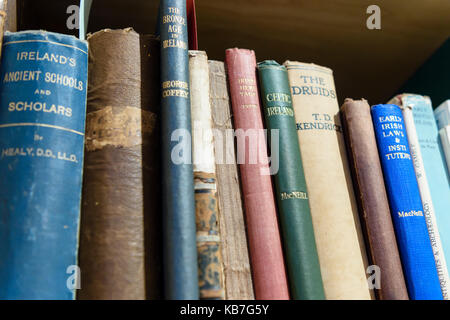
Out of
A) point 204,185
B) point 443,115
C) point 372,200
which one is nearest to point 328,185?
point 372,200

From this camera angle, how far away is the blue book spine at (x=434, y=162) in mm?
624

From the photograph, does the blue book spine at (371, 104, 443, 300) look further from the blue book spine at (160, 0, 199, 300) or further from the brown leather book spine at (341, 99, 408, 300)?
the blue book spine at (160, 0, 199, 300)

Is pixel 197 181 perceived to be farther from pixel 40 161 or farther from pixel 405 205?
pixel 405 205

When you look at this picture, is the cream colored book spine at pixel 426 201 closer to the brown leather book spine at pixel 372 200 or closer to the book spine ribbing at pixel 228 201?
the brown leather book spine at pixel 372 200

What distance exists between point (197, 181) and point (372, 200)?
244mm

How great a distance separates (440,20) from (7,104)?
0.77 m

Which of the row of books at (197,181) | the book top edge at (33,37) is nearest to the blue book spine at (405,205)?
the row of books at (197,181)

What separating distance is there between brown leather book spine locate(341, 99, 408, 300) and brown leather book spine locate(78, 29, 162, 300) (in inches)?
10.9

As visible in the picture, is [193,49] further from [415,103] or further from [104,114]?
[415,103]

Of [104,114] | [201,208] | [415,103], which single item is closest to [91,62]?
[104,114]

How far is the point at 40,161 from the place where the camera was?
18.6 inches

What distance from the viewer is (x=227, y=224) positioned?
1.76 ft

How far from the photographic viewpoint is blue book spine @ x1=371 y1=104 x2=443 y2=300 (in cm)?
56

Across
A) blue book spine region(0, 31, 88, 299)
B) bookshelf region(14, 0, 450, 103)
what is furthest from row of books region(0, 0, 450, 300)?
bookshelf region(14, 0, 450, 103)
